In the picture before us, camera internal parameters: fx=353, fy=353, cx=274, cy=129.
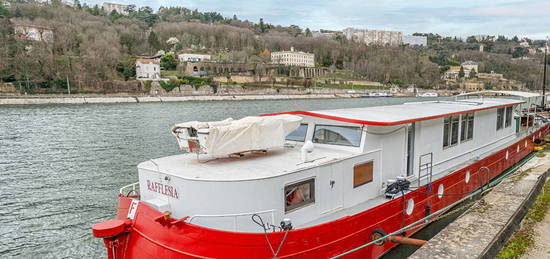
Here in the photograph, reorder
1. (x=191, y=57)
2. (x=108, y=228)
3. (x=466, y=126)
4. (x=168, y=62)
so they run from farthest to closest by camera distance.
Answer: (x=191, y=57) → (x=168, y=62) → (x=466, y=126) → (x=108, y=228)

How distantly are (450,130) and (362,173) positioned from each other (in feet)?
17.0

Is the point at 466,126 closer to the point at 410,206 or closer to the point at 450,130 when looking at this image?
the point at 450,130

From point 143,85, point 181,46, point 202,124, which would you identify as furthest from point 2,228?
point 181,46

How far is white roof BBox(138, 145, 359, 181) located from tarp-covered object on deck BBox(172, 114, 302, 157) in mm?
288

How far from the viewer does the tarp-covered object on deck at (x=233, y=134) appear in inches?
261

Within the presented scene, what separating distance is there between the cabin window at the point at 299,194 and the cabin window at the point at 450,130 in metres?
6.34

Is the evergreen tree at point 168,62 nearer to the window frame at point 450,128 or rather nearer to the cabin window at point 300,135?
the window frame at point 450,128

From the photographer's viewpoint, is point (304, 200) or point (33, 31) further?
point (33, 31)

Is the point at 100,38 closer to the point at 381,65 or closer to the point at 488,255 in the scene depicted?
the point at 381,65

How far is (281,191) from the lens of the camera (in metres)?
6.20

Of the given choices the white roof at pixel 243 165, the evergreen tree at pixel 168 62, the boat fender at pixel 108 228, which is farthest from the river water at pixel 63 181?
the evergreen tree at pixel 168 62

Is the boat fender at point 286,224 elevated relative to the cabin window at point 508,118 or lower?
lower

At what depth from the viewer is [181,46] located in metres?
177

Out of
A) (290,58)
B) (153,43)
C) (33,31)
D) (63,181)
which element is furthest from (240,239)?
(290,58)
